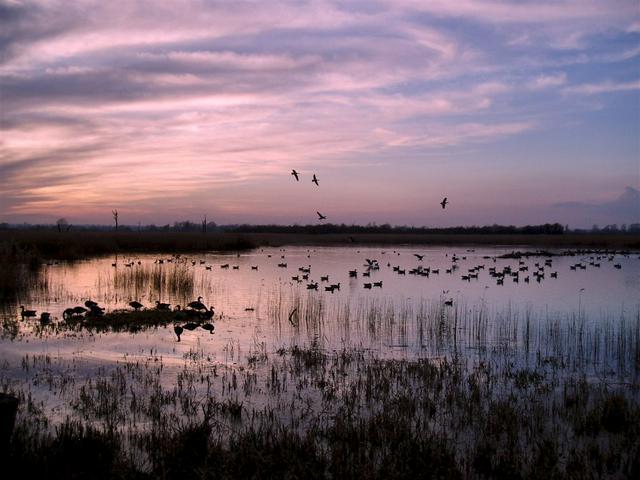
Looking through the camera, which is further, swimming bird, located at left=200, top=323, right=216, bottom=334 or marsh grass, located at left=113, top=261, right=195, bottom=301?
marsh grass, located at left=113, top=261, right=195, bottom=301

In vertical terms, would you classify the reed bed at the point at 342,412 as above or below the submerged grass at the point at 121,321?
below

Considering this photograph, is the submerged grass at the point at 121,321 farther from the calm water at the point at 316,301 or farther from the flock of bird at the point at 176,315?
the calm water at the point at 316,301

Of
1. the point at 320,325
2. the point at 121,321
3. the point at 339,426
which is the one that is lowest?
the point at 320,325

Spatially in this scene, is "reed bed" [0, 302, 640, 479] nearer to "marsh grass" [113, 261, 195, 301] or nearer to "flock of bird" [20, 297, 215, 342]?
"flock of bird" [20, 297, 215, 342]

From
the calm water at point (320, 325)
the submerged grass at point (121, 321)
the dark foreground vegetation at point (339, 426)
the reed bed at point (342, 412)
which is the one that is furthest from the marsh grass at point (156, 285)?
the dark foreground vegetation at point (339, 426)

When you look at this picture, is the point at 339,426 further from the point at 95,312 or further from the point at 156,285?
the point at 156,285

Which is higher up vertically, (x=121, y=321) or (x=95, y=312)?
(x=95, y=312)

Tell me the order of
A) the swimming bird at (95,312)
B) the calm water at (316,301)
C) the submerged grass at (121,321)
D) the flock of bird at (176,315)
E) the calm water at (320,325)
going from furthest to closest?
the swimming bird at (95,312) < the flock of bird at (176,315) < the submerged grass at (121,321) < the calm water at (316,301) < the calm water at (320,325)

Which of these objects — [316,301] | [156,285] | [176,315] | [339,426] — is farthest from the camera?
[156,285]

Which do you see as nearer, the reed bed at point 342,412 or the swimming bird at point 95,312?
the reed bed at point 342,412

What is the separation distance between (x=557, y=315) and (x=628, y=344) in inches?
200

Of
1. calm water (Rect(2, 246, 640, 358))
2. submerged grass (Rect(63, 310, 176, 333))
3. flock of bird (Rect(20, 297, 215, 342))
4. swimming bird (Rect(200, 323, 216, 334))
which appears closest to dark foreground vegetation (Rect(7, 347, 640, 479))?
calm water (Rect(2, 246, 640, 358))

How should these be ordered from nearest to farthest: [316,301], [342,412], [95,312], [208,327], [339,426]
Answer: [339,426] → [342,412] → [208,327] → [95,312] → [316,301]

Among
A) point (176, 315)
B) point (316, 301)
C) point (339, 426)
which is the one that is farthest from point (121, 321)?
point (339, 426)
